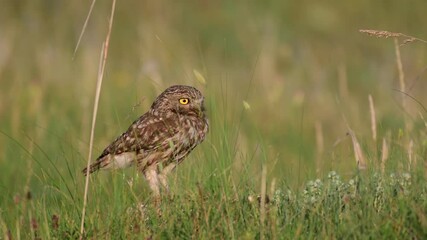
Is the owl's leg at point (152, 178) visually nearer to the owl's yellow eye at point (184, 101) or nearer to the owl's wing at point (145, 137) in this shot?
the owl's wing at point (145, 137)

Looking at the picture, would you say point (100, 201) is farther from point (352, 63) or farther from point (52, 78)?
point (352, 63)

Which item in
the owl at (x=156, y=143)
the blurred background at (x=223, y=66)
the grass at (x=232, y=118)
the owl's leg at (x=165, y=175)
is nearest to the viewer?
the grass at (x=232, y=118)

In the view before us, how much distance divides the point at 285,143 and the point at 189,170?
219 inches

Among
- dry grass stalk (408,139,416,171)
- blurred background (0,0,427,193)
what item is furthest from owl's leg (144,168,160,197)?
blurred background (0,0,427,193)

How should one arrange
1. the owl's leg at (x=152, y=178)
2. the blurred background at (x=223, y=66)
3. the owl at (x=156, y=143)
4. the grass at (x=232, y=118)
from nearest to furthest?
the grass at (x=232, y=118), the owl's leg at (x=152, y=178), the owl at (x=156, y=143), the blurred background at (x=223, y=66)

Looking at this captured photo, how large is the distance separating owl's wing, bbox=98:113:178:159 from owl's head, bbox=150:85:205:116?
0.64ft

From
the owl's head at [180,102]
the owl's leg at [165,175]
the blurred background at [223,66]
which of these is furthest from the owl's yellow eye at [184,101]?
the blurred background at [223,66]

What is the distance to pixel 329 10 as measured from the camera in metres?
17.8

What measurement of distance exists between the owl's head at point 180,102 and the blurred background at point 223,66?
179cm

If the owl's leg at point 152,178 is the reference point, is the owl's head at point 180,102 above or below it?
above

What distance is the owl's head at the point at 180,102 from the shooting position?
779cm

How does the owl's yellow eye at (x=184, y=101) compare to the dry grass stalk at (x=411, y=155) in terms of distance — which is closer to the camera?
the dry grass stalk at (x=411, y=155)

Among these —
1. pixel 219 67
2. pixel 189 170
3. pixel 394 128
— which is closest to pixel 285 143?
pixel 394 128

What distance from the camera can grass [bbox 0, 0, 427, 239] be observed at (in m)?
5.99
